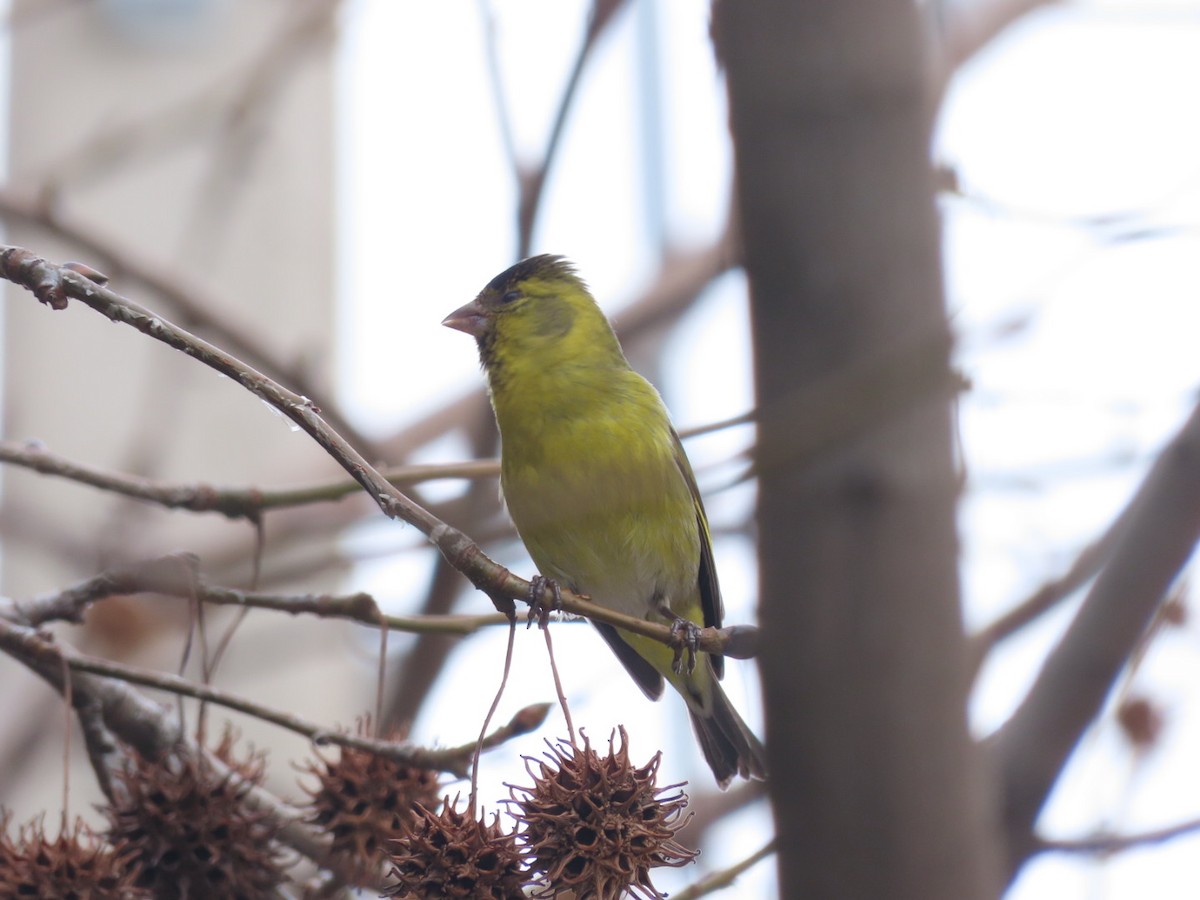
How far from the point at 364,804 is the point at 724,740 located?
1586mm

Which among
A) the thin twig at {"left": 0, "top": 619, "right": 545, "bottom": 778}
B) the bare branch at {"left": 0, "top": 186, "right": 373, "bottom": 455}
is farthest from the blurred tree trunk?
the bare branch at {"left": 0, "top": 186, "right": 373, "bottom": 455}

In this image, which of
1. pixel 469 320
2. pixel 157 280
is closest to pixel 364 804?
pixel 469 320

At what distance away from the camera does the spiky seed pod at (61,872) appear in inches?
72.5

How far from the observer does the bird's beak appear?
3.60 metres

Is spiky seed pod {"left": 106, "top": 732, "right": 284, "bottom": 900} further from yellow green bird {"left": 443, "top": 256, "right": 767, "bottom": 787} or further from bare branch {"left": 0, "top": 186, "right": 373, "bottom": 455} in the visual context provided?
bare branch {"left": 0, "top": 186, "right": 373, "bottom": 455}

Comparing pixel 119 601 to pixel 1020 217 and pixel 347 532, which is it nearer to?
pixel 347 532

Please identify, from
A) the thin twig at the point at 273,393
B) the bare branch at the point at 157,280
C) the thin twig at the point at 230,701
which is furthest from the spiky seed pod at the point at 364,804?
the bare branch at the point at 157,280

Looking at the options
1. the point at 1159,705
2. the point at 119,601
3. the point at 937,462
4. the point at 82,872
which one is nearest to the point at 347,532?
the point at 119,601

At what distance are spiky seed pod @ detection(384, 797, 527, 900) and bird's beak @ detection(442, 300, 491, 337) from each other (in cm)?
204

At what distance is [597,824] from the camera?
69.1 inches

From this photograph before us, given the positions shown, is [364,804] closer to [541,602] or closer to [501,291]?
[541,602]

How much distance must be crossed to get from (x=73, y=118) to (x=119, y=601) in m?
4.15

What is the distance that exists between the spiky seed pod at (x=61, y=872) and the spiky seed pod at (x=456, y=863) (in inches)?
17.1

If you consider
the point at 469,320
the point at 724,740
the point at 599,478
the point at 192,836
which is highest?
the point at 469,320
